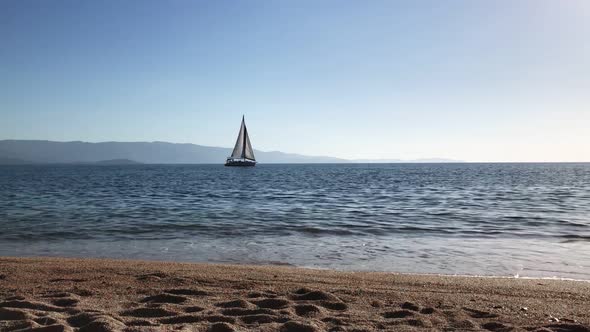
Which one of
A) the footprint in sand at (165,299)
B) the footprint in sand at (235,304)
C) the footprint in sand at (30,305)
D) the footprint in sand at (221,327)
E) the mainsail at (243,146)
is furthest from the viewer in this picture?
the mainsail at (243,146)

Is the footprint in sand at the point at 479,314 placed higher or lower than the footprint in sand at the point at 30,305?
lower

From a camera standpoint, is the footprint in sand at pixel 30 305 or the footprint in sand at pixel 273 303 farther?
the footprint in sand at pixel 273 303

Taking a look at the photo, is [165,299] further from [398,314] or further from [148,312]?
[398,314]

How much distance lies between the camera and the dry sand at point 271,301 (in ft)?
14.4

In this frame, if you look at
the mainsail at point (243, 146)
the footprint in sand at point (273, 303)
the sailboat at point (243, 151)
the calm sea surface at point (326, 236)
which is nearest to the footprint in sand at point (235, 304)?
the footprint in sand at point (273, 303)

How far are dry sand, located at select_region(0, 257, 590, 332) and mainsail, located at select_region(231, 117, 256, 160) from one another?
8241 centimetres

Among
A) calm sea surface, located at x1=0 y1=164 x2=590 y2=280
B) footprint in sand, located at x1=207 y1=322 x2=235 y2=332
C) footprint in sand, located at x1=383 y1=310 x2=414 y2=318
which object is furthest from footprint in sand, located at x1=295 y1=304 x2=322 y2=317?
calm sea surface, located at x1=0 y1=164 x2=590 y2=280

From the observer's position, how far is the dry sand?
Answer: 4.39m

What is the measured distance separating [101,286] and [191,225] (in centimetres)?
898

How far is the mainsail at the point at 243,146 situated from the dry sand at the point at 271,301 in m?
82.4

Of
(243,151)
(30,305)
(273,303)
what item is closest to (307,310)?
(273,303)

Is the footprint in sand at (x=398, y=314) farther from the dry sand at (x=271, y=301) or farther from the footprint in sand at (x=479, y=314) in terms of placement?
the footprint in sand at (x=479, y=314)

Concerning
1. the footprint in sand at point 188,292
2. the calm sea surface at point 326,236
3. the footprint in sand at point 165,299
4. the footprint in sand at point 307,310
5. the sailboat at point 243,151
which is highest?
the sailboat at point 243,151

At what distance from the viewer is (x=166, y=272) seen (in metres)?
7.08
